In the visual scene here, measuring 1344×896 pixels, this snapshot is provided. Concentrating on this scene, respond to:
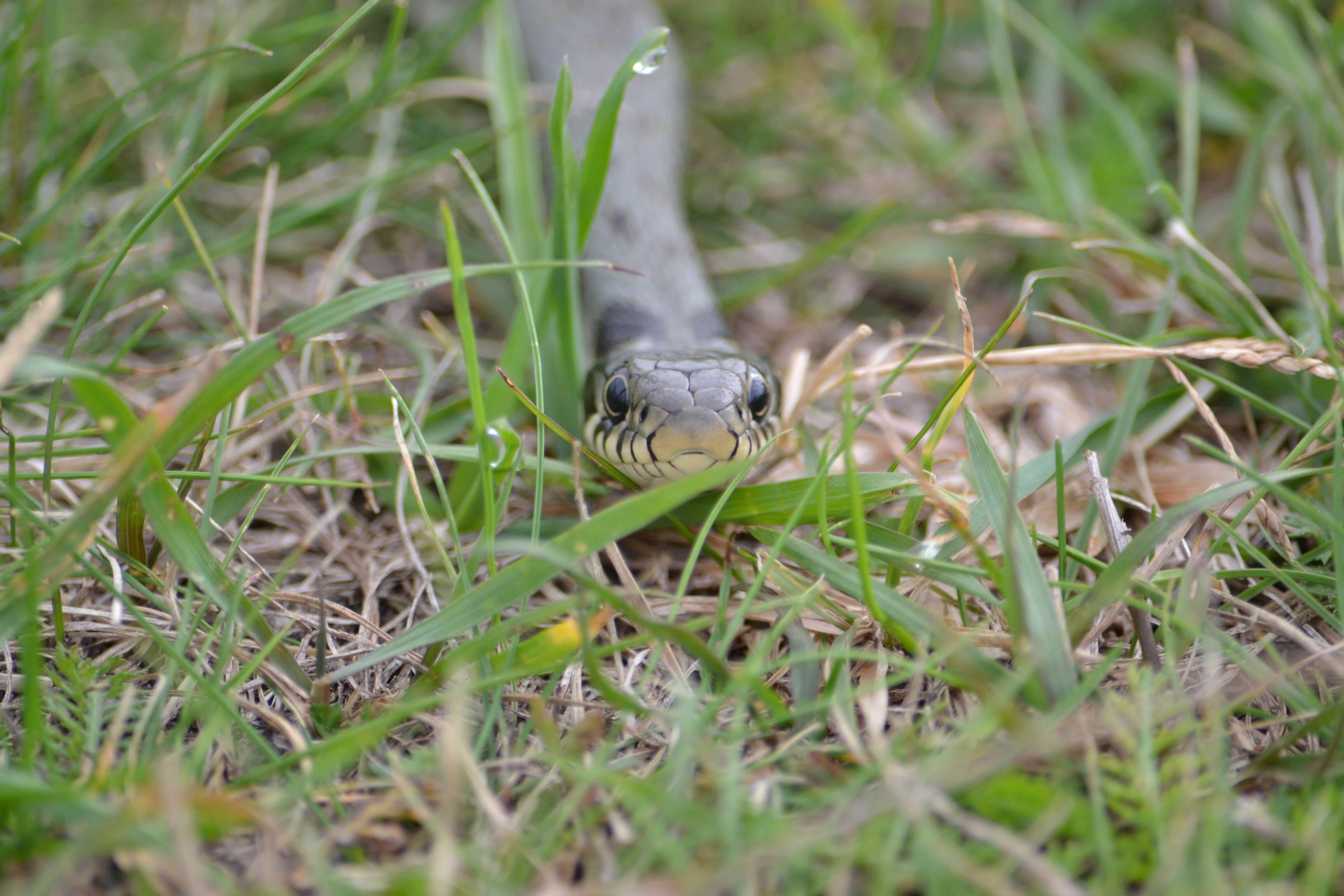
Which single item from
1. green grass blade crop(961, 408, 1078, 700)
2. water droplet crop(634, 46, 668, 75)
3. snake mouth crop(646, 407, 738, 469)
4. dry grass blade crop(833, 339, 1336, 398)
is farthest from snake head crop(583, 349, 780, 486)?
water droplet crop(634, 46, 668, 75)

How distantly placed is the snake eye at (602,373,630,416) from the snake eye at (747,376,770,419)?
0.99ft

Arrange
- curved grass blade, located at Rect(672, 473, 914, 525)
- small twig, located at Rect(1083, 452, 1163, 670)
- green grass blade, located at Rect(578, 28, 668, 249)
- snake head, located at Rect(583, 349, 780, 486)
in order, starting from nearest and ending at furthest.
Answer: small twig, located at Rect(1083, 452, 1163, 670) → curved grass blade, located at Rect(672, 473, 914, 525) → green grass blade, located at Rect(578, 28, 668, 249) → snake head, located at Rect(583, 349, 780, 486)

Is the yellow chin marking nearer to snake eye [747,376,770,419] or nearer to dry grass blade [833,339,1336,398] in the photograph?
snake eye [747,376,770,419]

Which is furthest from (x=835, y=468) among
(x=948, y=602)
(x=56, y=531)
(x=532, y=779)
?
(x=56, y=531)

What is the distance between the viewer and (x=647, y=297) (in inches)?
109

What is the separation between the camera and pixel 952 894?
3.46 ft

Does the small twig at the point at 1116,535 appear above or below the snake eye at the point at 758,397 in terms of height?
below

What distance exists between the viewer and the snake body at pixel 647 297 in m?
1.99

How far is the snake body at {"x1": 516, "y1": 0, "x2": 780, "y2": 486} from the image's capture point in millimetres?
1992

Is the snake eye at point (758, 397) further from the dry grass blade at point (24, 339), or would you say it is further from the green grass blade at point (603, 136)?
the dry grass blade at point (24, 339)

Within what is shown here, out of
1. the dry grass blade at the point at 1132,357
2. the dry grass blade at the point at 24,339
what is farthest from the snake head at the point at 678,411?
the dry grass blade at the point at 24,339

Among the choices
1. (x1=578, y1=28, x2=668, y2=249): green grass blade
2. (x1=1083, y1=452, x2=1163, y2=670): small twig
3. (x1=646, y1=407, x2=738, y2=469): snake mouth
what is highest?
(x1=578, y1=28, x2=668, y2=249): green grass blade

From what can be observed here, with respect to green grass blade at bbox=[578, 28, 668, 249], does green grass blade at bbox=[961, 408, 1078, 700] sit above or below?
below

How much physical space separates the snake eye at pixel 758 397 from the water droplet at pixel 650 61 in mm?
766
